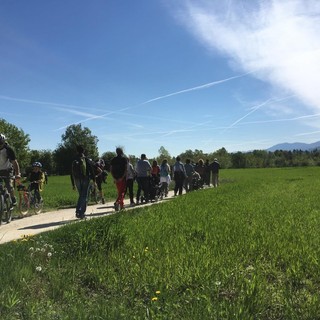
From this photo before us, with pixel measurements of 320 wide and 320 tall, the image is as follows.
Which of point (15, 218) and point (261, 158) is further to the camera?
point (261, 158)

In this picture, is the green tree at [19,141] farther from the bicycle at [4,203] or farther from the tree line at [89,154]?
the bicycle at [4,203]

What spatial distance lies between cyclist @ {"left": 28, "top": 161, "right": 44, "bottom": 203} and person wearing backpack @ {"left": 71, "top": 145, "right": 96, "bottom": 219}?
2933mm

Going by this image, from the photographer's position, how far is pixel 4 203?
11344mm

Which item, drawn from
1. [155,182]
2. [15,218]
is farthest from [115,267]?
[155,182]

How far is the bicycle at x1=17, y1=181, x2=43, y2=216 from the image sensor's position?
46.5 feet

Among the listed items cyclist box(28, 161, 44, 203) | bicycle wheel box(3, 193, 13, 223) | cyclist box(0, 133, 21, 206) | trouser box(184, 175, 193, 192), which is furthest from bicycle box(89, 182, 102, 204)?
trouser box(184, 175, 193, 192)

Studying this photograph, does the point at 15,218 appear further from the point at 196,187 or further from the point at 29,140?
the point at 29,140

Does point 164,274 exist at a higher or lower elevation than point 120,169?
lower

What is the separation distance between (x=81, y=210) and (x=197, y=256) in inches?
271

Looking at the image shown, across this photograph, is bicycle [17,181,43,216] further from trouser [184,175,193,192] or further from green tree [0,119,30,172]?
green tree [0,119,30,172]

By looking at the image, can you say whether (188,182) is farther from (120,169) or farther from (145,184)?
(120,169)

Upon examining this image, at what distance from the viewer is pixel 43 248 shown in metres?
6.57

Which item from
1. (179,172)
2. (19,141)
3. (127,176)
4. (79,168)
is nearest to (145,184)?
(127,176)

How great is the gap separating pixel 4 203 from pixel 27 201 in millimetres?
3060
